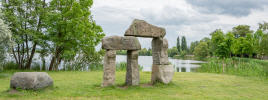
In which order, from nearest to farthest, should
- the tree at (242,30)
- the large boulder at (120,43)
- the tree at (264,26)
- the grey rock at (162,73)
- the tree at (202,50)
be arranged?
1. the large boulder at (120,43)
2. the grey rock at (162,73)
3. the tree at (264,26)
4. the tree at (242,30)
5. the tree at (202,50)

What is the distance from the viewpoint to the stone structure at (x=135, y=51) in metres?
7.08

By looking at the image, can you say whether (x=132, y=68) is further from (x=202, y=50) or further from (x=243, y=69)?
(x=202, y=50)

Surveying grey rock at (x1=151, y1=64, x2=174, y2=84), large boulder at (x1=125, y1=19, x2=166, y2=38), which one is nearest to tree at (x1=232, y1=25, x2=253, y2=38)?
grey rock at (x1=151, y1=64, x2=174, y2=84)

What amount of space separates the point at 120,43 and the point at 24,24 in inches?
427

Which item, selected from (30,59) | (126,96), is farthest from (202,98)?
(30,59)

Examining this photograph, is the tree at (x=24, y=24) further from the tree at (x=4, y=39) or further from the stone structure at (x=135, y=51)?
the stone structure at (x=135, y=51)

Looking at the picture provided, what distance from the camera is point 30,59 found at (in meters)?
15.0

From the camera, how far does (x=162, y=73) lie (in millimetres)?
8086

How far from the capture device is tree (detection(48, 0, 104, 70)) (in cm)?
1335

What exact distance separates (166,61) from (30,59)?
12.2 metres

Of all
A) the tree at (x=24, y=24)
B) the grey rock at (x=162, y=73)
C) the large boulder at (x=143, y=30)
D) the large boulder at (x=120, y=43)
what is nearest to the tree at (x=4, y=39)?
the tree at (x=24, y=24)

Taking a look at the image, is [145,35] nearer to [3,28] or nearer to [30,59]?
[3,28]

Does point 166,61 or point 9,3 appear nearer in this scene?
point 166,61

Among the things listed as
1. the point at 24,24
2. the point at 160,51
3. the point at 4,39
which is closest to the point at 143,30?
the point at 160,51
